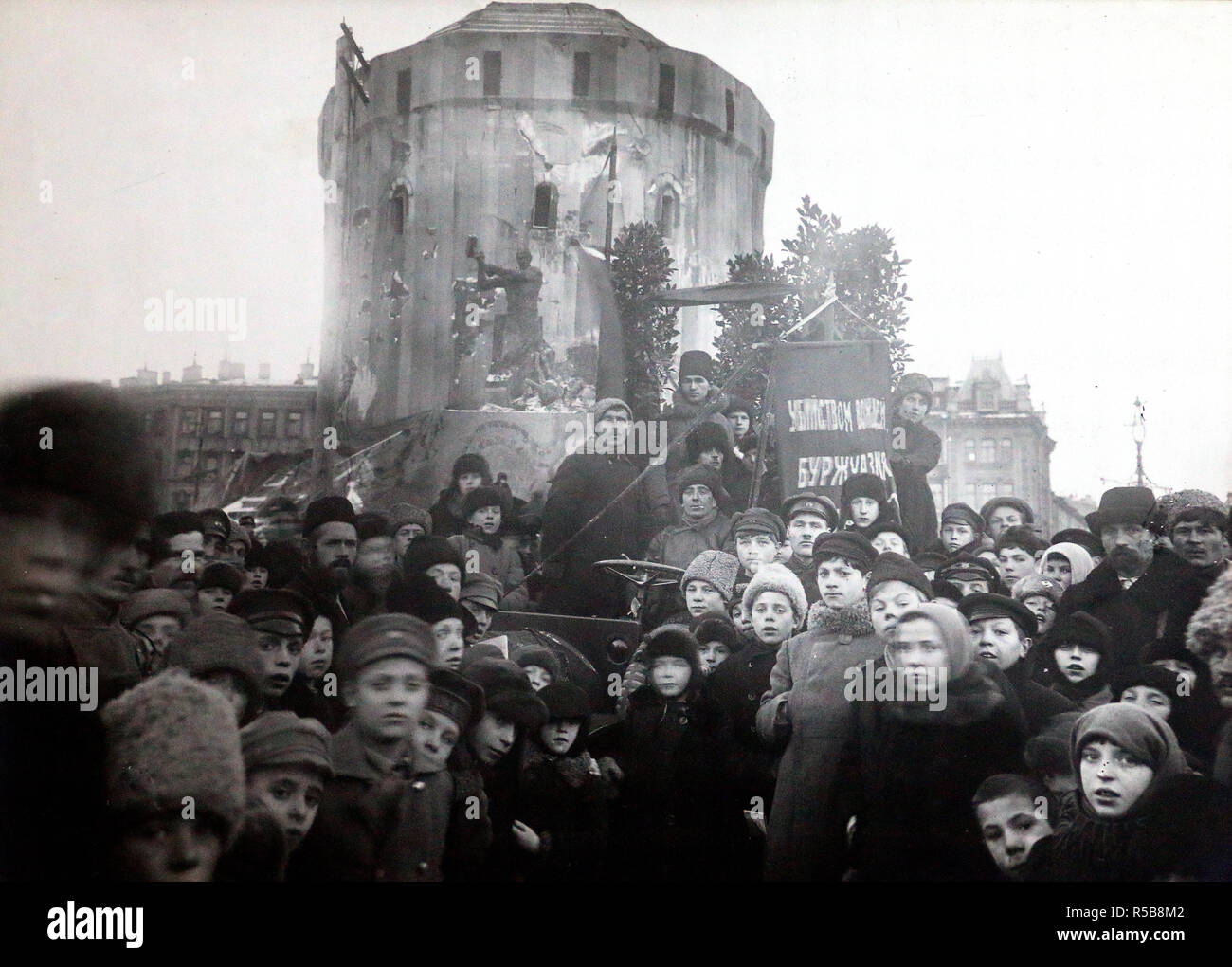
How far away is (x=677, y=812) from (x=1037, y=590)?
1.73m

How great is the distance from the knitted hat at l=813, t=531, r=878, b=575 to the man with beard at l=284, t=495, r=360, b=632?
1883mm

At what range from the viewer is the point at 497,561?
4949 millimetres

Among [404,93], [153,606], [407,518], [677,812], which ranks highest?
[404,93]

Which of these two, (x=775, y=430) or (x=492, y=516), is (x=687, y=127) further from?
(x=492, y=516)

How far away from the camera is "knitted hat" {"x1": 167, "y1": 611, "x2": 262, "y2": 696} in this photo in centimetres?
462

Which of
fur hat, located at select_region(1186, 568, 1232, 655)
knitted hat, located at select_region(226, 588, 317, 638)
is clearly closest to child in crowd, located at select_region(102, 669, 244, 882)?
knitted hat, located at select_region(226, 588, 317, 638)

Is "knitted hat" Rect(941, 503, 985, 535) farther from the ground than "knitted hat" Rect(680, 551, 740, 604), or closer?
farther from the ground

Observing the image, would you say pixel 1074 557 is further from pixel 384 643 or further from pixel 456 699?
pixel 384 643

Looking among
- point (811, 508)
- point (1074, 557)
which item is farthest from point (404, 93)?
point (1074, 557)

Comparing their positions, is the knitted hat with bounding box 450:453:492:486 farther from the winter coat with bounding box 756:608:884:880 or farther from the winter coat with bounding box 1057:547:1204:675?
the winter coat with bounding box 1057:547:1204:675

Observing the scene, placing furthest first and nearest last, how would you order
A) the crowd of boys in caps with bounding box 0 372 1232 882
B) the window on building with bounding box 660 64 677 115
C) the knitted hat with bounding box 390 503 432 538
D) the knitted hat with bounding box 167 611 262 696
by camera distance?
1. the window on building with bounding box 660 64 677 115
2. the knitted hat with bounding box 390 503 432 538
3. the knitted hat with bounding box 167 611 262 696
4. the crowd of boys in caps with bounding box 0 372 1232 882

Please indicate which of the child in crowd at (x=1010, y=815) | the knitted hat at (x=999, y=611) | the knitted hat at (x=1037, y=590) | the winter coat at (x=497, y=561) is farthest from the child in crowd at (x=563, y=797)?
the knitted hat at (x=1037, y=590)
